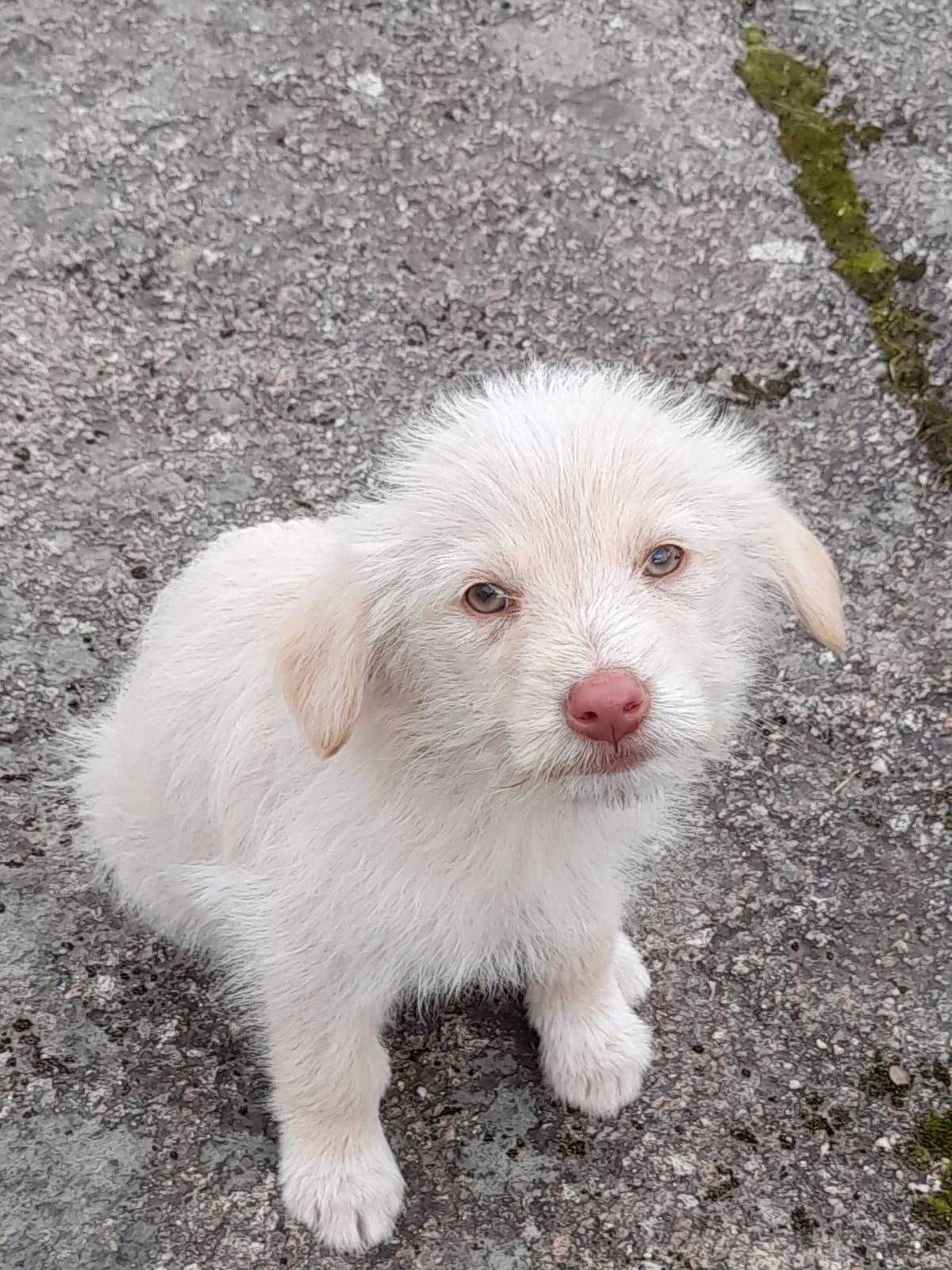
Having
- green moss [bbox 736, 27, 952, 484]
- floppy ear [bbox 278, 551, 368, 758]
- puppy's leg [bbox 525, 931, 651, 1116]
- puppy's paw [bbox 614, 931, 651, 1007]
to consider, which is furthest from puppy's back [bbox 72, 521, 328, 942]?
green moss [bbox 736, 27, 952, 484]

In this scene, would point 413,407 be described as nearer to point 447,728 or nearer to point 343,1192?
point 447,728

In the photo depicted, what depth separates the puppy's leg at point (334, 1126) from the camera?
9.69 feet

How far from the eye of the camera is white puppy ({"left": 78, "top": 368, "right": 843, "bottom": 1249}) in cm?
221

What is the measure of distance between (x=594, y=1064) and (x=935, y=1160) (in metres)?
0.92

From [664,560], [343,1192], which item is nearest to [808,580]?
[664,560]

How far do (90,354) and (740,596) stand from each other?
310cm

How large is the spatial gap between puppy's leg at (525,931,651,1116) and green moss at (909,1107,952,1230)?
735mm

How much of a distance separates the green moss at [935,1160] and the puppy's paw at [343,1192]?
135 cm

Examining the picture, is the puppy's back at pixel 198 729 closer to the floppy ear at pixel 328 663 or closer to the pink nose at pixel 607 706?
the floppy ear at pixel 328 663

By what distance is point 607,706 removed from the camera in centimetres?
205

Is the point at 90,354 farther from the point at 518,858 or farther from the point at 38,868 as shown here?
the point at 518,858

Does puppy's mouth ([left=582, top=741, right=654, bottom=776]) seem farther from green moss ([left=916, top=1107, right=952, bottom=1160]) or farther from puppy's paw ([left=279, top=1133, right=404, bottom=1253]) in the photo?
green moss ([left=916, top=1107, right=952, bottom=1160])

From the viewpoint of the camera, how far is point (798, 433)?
4578mm

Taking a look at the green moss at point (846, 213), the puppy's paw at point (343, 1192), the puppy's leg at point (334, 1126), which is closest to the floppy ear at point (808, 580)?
the puppy's leg at point (334, 1126)
